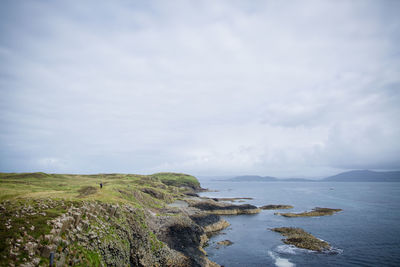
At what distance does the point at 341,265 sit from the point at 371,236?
936 inches

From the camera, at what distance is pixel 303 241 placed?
48312 millimetres

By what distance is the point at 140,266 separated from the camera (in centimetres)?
2503

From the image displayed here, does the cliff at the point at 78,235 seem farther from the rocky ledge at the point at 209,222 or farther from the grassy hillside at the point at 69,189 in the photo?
the rocky ledge at the point at 209,222

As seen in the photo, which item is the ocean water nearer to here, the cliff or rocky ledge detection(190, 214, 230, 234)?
rocky ledge detection(190, 214, 230, 234)

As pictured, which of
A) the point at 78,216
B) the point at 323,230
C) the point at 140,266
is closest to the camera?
the point at 78,216

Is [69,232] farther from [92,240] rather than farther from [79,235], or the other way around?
[92,240]

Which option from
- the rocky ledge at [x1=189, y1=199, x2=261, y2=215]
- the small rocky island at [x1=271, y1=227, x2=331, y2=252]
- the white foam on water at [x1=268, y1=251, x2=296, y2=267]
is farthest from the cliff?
the rocky ledge at [x1=189, y1=199, x2=261, y2=215]

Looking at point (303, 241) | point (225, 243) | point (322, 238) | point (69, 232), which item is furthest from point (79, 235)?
point (322, 238)

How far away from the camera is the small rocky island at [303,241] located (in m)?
44.9

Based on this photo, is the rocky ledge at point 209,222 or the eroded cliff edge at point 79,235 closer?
the eroded cliff edge at point 79,235

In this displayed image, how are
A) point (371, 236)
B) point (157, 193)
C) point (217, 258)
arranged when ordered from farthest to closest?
point (157, 193) → point (371, 236) → point (217, 258)

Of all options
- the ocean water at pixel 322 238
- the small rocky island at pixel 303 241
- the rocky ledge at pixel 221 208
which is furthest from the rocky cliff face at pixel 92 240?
the rocky ledge at pixel 221 208

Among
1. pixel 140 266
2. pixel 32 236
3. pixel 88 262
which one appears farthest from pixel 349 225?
pixel 32 236

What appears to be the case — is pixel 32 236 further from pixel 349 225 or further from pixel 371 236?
pixel 349 225
